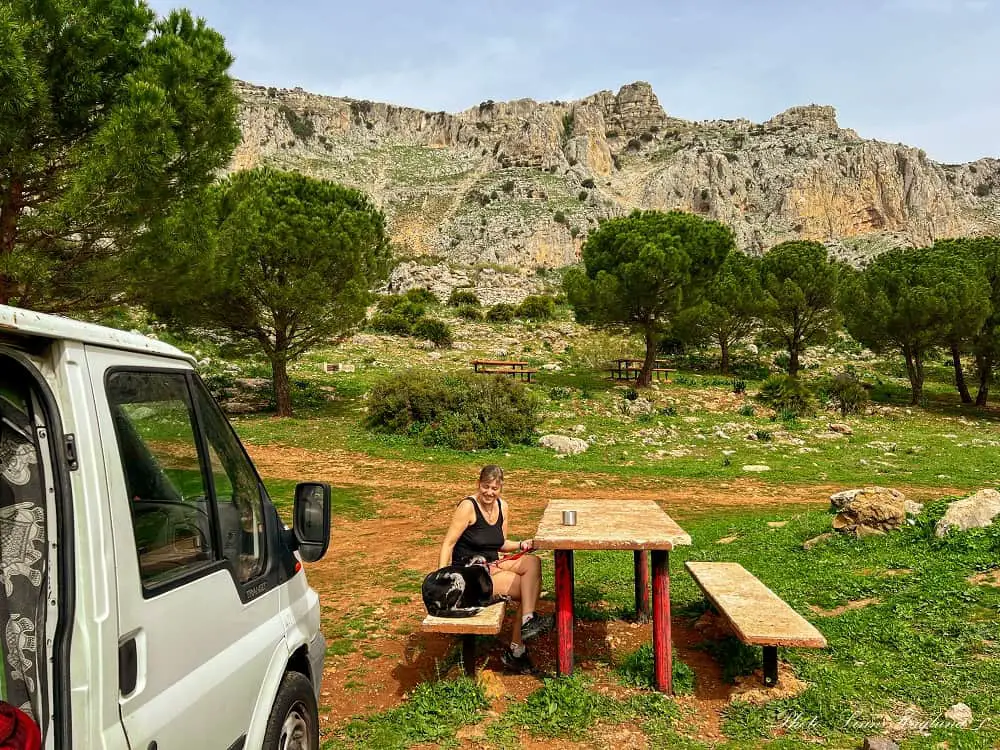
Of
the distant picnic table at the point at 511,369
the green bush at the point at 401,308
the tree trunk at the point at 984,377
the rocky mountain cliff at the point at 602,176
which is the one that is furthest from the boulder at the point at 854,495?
the rocky mountain cliff at the point at 602,176

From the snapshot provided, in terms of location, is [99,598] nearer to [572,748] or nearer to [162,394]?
[162,394]

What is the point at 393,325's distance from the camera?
1404 inches

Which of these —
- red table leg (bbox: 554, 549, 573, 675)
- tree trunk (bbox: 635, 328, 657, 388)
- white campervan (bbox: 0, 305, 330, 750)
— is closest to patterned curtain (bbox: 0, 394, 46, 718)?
white campervan (bbox: 0, 305, 330, 750)

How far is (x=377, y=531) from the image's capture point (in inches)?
373

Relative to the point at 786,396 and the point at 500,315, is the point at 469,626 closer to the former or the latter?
the point at 786,396

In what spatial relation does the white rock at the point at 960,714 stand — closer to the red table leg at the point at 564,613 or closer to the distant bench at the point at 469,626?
the red table leg at the point at 564,613

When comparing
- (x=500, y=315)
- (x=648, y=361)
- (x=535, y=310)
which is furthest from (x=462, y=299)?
(x=648, y=361)

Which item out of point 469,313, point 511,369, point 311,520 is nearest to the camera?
point 311,520

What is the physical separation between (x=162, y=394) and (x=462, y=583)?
8.52ft

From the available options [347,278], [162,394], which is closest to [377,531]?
[162,394]

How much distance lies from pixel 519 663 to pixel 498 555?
835 mm

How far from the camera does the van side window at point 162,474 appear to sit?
194cm

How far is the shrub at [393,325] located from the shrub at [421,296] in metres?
8.33

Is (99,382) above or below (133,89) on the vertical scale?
below
